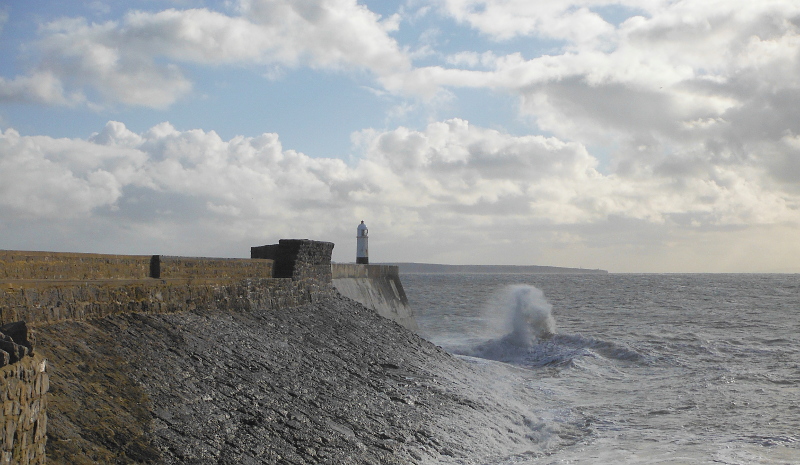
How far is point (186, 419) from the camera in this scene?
18.3 feet

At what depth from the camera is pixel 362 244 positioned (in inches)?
841

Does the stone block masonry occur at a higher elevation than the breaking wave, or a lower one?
higher

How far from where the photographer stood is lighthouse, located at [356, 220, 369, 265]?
838 inches

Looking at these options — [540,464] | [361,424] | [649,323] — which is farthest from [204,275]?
[649,323]

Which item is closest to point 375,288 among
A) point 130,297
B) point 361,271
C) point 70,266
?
point 361,271

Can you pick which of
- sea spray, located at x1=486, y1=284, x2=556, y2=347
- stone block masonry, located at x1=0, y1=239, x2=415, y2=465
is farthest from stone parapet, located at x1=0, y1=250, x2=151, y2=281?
sea spray, located at x1=486, y1=284, x2=556, y2=347

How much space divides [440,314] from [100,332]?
25570mm

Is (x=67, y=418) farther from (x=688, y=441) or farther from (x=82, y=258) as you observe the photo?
(x=688, y=441)

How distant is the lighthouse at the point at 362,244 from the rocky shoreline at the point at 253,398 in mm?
Answer: 10630

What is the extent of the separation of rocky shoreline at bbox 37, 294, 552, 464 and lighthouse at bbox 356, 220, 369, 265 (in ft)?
34.9

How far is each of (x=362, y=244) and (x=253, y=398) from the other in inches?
584

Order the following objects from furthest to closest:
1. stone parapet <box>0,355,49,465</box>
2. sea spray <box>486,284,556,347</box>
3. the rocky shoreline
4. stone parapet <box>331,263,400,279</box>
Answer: sea spray <box>486,284,556,347</box>, stone parapet <box>331,263,400,279</box>, the rocky shoreline, stone parapet <box>0,355,49,465</box>

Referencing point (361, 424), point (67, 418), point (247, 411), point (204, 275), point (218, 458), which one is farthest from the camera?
point (204, 275)

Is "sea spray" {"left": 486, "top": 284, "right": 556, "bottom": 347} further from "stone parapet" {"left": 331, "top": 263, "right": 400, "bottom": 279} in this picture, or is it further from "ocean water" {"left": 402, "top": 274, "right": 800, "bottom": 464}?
"stone parapet" {"left": 331, "top": 263, "right": 400, "bottom": 279}
